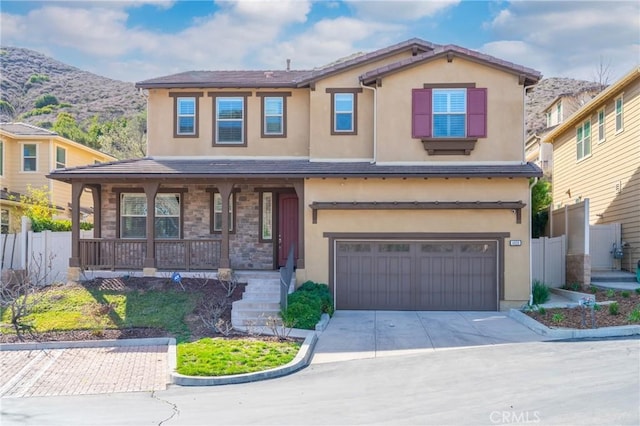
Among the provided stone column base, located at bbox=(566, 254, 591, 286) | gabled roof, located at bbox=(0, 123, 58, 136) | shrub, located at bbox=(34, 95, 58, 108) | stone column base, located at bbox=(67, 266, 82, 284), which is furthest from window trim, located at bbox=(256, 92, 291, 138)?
shrub, located at bbox=(34, 95, 58, 108)

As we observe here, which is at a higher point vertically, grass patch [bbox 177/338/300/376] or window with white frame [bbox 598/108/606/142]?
window with white frame [bbox 598/108/606/142]

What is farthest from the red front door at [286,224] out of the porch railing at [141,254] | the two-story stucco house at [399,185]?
the porch railing at [141,254]

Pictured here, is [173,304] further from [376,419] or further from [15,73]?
[15,73]

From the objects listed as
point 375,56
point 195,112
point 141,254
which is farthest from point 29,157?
Result: point 375,56

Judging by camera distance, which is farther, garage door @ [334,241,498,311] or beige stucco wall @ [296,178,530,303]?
garage door @ [334,241,498,311]

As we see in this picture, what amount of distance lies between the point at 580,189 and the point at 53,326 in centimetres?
1938

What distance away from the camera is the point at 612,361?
997cm

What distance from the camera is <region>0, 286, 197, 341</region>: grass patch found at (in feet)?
45.7

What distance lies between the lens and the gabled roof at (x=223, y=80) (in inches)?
727

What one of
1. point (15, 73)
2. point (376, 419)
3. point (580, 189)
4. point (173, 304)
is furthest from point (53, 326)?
point (15, 73)

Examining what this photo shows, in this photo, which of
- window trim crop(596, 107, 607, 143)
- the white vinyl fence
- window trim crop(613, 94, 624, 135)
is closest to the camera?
the white vinyl fence

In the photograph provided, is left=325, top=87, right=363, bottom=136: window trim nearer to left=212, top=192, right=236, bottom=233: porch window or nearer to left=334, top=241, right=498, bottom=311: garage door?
left=334, top=241, right=498, bottom=311: garage door

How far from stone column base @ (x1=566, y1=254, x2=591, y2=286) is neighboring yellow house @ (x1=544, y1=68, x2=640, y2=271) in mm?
2024

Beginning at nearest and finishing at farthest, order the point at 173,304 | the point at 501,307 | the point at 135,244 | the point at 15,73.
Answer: the point at 173,304 < the point at 501,307 < the point at 135,244 < the point at 15,73
